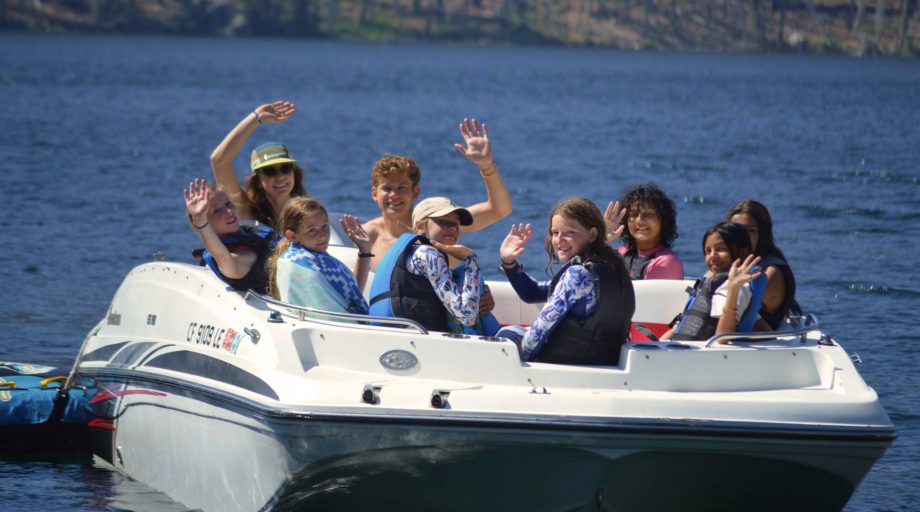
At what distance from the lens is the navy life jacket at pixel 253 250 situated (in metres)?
7.27

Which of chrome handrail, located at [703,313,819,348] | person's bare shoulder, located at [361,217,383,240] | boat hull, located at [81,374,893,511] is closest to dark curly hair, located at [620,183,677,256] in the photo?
person's bare shoulder, located at [361,217,383,240]

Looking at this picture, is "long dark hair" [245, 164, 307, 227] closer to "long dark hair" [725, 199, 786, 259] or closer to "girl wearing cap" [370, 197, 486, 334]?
"girl wearing cap" [370, 197, 486, 334]

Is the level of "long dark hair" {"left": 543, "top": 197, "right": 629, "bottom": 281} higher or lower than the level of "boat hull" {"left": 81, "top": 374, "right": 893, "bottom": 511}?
higher

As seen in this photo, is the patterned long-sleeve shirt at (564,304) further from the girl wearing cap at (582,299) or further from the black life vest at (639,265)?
the black life vest at (639,265)

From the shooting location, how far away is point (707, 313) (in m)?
6.89

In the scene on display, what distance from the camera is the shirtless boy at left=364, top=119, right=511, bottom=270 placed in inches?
295

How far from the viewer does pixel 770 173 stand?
29.1m

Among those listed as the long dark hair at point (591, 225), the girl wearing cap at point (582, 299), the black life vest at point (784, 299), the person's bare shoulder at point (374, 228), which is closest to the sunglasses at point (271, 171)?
the person's bare shoulder at point (374, 228)

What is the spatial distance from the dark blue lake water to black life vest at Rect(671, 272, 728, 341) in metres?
1.96

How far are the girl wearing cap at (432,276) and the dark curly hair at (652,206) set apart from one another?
1661 mm

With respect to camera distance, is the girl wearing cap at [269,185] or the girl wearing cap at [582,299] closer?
the girl wearing cap at [582,299]

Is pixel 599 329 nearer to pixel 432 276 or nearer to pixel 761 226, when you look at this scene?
pixel 432 276

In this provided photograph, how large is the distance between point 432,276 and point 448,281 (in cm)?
8

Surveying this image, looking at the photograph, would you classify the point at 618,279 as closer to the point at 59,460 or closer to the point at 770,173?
the point at 59,460
